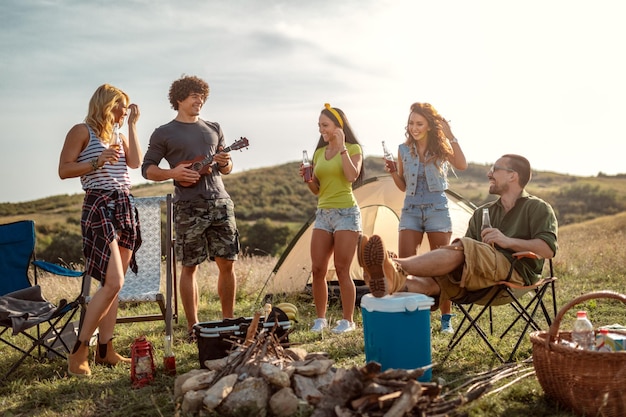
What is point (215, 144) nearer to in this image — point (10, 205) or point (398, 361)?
point (398, 361)

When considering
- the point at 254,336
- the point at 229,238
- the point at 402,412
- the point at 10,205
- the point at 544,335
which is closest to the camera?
the point at 402,412

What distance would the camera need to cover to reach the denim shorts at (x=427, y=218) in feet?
15.8

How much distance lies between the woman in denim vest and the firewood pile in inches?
55.4

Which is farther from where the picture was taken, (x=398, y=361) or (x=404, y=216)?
(x=404, y=216)

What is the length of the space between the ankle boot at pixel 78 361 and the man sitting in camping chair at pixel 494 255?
1954 millimetres

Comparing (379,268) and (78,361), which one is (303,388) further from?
(78,361)

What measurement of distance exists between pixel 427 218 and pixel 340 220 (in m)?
0.65

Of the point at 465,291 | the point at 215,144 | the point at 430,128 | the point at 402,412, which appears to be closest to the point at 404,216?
the point at 430,128

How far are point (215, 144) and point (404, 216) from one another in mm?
1534

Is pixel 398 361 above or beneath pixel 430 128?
beneath

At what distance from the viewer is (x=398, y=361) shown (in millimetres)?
3361

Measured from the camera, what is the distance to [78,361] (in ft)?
13.4

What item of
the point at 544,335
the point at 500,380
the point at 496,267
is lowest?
the point at 500,380

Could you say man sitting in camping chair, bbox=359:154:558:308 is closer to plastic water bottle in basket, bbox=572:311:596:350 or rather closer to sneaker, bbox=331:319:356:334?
plastic water bottle in basket, bbox=572:311:596:350
